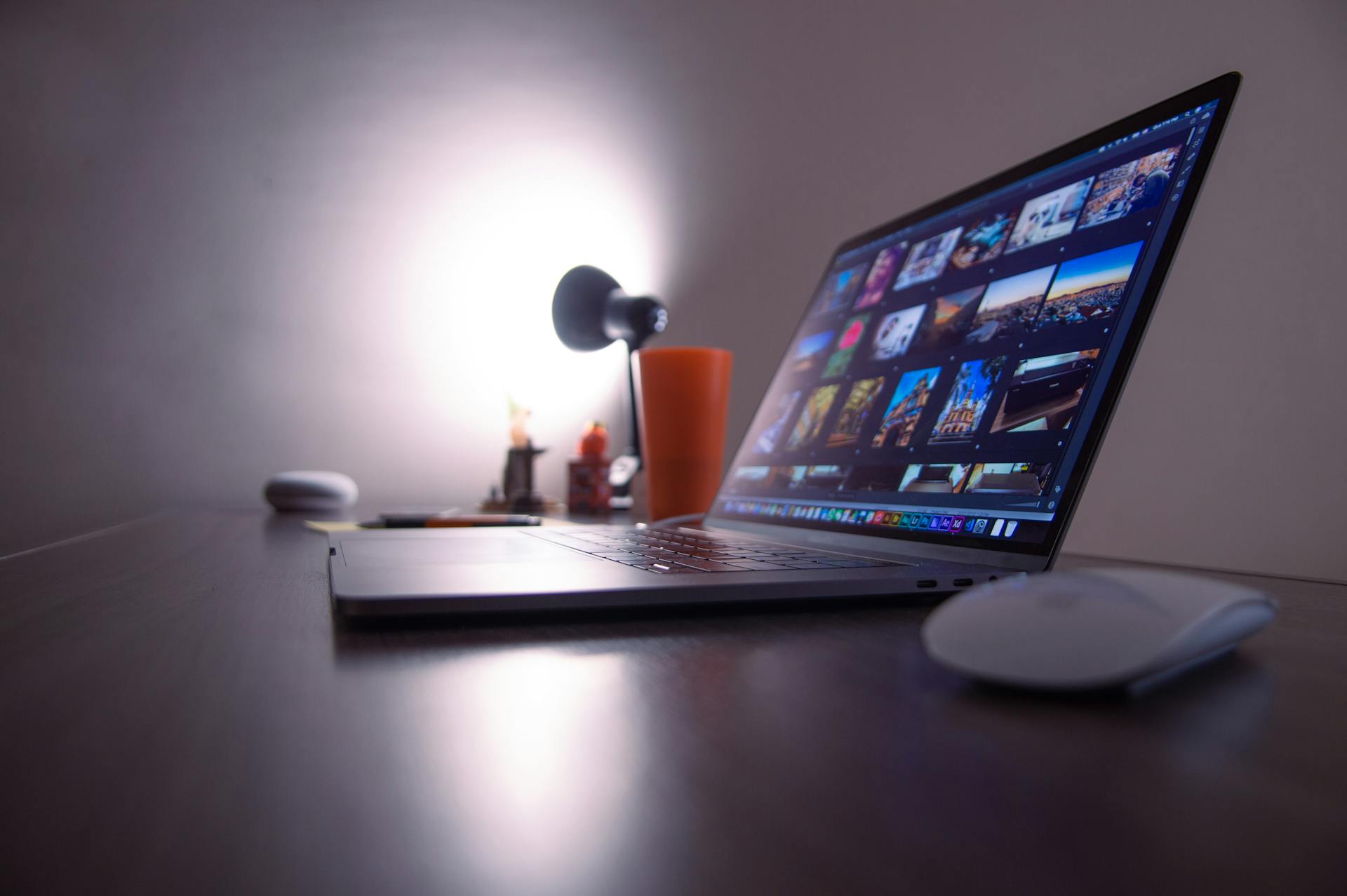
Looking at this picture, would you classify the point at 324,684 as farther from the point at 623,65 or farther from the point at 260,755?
the point at 623,65

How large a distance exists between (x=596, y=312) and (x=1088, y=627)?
47.0 inches

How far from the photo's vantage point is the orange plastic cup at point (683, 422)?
108 centimetres

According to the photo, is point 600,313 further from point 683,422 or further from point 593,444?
point 683,422

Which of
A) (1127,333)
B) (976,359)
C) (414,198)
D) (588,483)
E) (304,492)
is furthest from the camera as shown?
(414,198)

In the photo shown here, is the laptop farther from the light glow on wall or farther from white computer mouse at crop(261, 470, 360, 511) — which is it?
the light glow on wall

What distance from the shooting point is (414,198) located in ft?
5.73

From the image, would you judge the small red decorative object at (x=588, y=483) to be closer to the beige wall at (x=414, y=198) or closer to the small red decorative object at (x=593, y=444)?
the small red decorative object at (x=593, y=444)

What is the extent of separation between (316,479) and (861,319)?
3.04 ft

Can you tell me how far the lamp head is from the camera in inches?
53.6

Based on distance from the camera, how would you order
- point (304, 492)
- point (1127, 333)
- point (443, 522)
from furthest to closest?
point (304, 492), point (443, 522), point (1127, 333)

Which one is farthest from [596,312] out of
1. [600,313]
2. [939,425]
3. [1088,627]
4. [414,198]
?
[1088,627]

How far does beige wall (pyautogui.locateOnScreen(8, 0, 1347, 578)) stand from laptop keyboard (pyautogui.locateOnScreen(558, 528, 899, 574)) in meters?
0.64

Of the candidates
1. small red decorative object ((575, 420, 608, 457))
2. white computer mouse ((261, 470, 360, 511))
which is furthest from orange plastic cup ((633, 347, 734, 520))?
white computer mouse ((261, 470, 360, 511))

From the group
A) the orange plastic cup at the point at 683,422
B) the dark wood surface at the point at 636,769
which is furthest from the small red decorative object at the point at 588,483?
the dark wood surface at the point at 636,769
